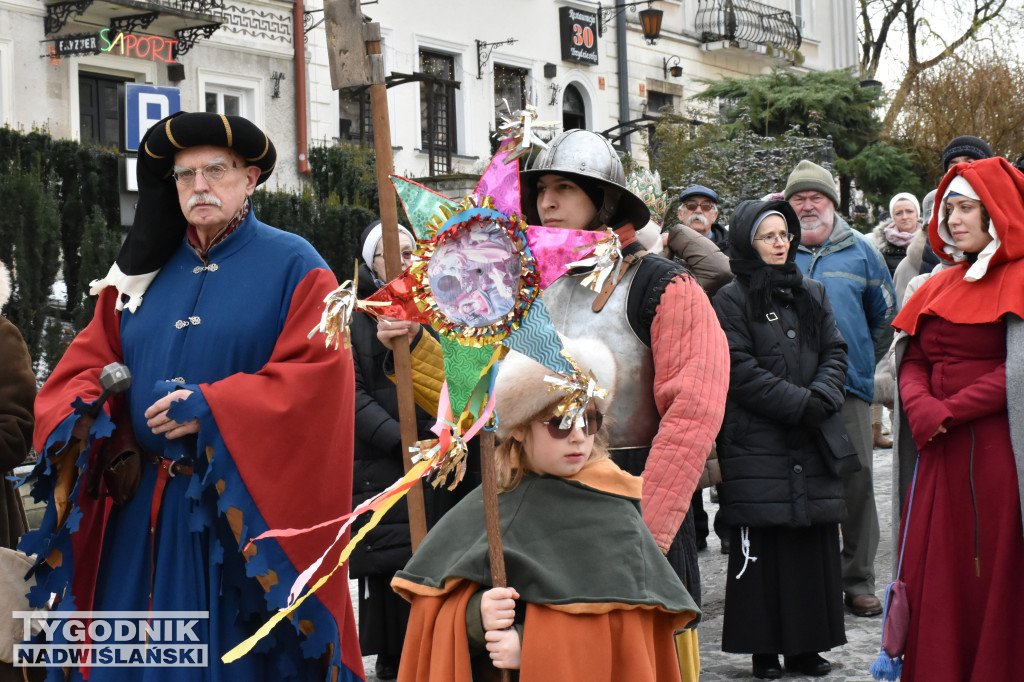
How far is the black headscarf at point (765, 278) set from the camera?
20.4 ft

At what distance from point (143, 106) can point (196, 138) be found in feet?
40.3

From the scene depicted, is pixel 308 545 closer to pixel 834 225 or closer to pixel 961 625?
pixel 961 625

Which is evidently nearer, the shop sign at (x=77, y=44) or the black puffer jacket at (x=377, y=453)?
the black puffer jacket at (x=377, y=453)

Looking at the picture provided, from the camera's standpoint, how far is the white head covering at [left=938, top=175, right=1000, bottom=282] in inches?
202

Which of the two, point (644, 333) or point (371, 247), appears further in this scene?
point (371, 247)

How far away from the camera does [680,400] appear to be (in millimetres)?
3803

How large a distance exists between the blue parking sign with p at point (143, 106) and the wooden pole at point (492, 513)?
41.7 ft

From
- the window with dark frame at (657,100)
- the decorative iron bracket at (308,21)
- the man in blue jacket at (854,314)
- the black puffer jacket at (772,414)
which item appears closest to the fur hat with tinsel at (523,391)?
the black puffer jacket at (772,414)

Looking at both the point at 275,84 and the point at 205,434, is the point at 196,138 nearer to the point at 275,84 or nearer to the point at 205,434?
the point at 205,434

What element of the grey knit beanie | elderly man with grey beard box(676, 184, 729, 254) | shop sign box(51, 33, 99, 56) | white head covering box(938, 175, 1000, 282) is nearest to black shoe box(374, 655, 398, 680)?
white head covering box(938, 175, 1000, 282)

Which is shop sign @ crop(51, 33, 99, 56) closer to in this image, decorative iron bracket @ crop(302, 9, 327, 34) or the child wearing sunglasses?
decorative iron bracket @ crop(302, 9, 327, 34)

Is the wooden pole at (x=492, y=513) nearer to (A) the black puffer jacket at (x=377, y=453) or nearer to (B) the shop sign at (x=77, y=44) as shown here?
(A) the black puffer jacket at (x=377, y=453)

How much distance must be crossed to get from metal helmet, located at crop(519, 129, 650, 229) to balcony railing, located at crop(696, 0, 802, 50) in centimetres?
2353

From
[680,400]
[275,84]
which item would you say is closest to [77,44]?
[275,84]
